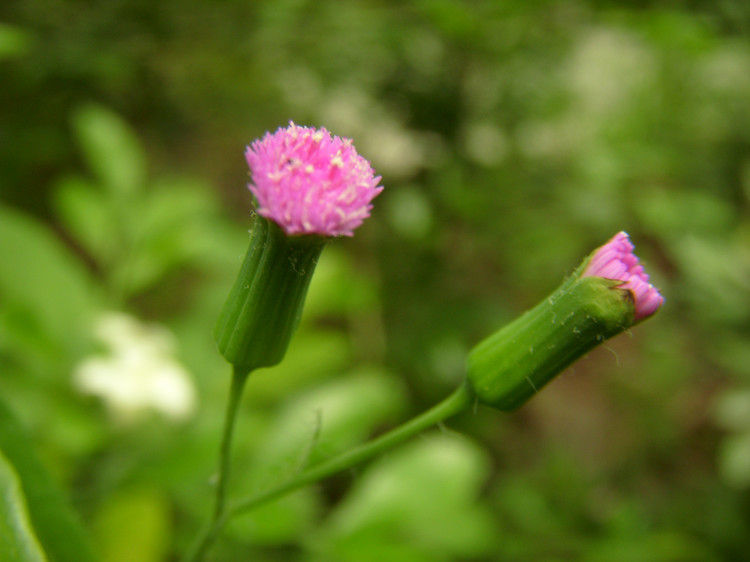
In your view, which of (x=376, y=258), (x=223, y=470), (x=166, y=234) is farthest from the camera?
(x=376, y=258)

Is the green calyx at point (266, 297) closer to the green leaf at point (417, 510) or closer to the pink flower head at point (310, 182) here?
the pink flower head at point (310, 182)

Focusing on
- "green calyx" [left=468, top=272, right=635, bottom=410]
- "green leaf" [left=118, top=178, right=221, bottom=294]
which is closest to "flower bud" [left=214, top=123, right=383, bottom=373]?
"green calyx" [left=468, top=272, right=635, bottom=410]

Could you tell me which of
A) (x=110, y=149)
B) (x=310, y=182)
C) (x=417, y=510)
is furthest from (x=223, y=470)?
(x=110, y=149)

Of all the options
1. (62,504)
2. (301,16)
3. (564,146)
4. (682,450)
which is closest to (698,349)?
(682,450)

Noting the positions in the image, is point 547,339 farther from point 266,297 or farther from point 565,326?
point 266,297

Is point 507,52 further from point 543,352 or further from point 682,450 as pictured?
point 682,450

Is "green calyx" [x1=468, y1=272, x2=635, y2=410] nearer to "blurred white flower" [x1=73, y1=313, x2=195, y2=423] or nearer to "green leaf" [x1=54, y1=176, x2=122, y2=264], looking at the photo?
"blurred white flower" [x1=73, y1=313, x2=195, y2=423]

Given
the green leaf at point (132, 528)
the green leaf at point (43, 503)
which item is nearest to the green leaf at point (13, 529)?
the green leaf at point (43, 503)
